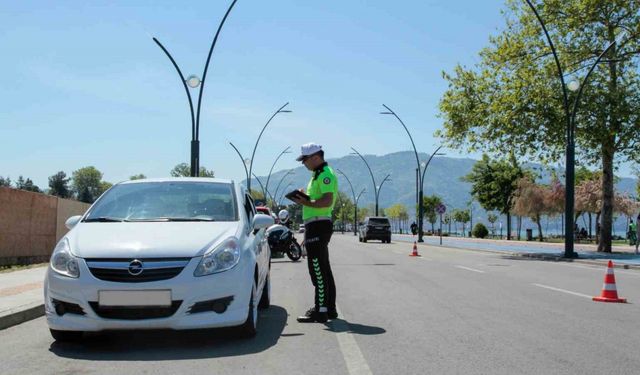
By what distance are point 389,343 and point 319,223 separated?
1.68 m

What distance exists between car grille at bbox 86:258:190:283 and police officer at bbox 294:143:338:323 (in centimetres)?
193

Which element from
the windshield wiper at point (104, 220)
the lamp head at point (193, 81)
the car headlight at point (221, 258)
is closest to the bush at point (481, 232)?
the lamp head at point (193, 81)

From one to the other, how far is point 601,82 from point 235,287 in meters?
25.5

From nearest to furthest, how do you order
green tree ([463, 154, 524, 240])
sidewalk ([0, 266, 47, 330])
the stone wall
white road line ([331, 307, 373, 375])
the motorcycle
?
white road line ([331, 307, 373, 375]), sidewalk ([0, 266, 47, 330]), the stone wall, the motorcycle, green tree ([463, 154, 524, 240])

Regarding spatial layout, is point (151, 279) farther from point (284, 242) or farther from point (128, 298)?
point (284, 242)

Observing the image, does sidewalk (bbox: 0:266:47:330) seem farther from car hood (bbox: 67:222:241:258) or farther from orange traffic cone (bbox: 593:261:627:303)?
orange traffic cone (bbox: 593:261:627:303)

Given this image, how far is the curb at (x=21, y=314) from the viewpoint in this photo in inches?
289

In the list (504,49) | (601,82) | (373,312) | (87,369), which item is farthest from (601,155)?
(87,369)

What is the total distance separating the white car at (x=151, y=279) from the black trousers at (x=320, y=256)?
0.98m

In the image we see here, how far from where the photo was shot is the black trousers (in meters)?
7.16

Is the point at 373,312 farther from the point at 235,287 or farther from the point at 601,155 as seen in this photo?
the point at 601,155

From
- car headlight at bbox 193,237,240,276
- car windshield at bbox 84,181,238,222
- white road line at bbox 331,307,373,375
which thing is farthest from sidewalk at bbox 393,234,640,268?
car headlight at bbox 193,237,240,276

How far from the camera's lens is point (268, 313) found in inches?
319

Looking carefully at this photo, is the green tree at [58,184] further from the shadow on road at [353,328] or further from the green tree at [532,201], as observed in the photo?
the shadow on road at [353,328]
